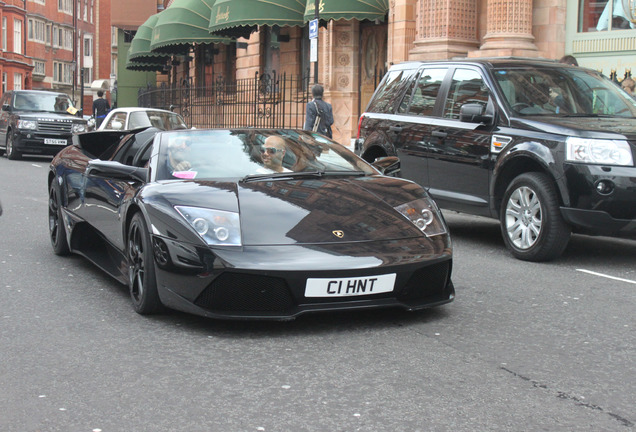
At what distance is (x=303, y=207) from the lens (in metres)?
5.54

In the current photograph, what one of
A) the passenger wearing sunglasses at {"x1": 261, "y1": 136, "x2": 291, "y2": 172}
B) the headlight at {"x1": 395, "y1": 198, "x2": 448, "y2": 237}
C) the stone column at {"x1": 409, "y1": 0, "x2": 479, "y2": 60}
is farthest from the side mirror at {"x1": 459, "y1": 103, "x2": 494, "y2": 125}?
the stone column at {"x1": 409, "y1": 0, "x2": 479, "y2": 60}

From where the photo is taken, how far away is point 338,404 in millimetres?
3971

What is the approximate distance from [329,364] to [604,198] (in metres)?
3.87

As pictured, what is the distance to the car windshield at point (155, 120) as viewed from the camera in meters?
17.6

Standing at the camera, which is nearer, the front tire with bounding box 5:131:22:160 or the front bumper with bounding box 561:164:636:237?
the front bumper with bounding box 561:164:636:237

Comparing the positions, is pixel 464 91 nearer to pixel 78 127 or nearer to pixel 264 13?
pixel 264 13

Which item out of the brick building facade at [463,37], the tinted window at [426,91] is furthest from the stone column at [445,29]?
the tinted window at [426,91]

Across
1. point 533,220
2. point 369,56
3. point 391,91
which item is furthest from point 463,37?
point 533,220

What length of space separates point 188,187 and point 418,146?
14.4 ft

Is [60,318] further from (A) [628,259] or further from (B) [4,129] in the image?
(B) [4,129]

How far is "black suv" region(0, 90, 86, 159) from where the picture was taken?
2355 centimetres

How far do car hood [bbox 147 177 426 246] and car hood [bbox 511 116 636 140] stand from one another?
8.09 feet

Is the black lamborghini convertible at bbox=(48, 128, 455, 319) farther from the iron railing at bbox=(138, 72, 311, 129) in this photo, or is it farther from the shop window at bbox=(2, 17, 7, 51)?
the shop window at bbox=(2, 17, 7, 51)

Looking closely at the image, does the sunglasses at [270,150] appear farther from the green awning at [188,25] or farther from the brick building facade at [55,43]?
the brick building facade at [55,43]
